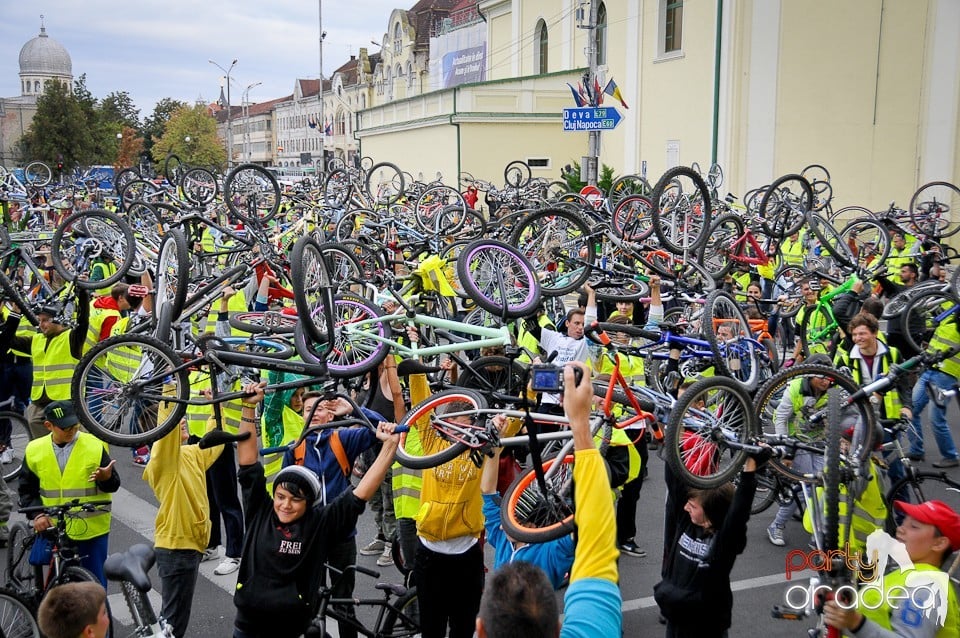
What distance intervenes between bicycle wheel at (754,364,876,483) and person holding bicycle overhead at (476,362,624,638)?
2.69 metres

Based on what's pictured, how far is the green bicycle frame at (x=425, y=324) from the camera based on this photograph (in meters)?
6.16

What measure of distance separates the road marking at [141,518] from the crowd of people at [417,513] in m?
0.26

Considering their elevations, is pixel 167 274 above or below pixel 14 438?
above

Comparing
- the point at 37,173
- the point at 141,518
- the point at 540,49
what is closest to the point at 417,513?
the point at 141,518

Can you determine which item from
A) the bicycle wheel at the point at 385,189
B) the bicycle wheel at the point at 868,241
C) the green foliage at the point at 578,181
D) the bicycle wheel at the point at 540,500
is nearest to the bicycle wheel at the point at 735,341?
the bicycle wheel at the point at 540,500

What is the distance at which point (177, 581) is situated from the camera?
5414mm

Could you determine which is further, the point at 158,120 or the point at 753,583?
the point at 158,120

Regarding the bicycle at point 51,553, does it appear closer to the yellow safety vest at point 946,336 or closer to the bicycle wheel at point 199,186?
the yellow safety vest at point 946,336

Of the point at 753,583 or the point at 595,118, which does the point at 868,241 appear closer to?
the point at 595,118

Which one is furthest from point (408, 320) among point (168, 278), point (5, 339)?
point (5, 339)

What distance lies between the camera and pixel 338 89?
81000 mm

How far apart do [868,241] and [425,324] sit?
35.5ft

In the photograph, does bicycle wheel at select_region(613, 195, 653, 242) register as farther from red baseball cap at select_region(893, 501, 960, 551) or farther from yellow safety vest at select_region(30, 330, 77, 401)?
red baseball cap at select_region(893, 501, 960, 551)

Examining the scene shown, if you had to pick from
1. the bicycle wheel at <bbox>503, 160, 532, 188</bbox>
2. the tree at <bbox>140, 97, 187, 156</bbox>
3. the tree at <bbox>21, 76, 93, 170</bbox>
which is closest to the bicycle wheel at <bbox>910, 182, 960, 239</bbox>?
the bicycle wheel at <bbox>503, 160, 532, 188</bbox>
